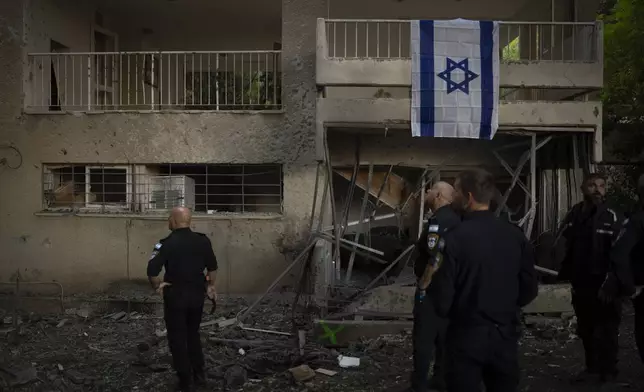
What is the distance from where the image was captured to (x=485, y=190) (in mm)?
3516

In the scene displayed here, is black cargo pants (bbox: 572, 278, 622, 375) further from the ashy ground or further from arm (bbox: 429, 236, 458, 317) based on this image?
arm (bbox: 429, 236, 458, 317)

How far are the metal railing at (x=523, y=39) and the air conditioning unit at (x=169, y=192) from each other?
3.34 metres

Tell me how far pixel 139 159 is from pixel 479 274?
8.33 m

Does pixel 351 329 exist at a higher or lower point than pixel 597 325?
lower

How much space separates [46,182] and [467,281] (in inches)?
369

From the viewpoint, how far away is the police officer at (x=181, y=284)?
18.5ft

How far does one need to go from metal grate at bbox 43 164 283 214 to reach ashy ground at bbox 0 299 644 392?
238 cm

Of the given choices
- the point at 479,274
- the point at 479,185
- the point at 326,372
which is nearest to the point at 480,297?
the point at 479,274

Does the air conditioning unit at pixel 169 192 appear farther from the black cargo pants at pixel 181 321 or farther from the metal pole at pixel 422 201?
the black cargo pants at pixel 181 321

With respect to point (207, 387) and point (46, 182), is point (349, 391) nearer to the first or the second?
point (207, 387)

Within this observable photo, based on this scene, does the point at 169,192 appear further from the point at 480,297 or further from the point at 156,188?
the point at 480,297

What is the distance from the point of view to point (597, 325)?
18.1 feet

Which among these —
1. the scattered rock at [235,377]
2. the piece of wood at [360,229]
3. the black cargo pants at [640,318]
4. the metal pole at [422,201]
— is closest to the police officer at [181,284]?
the scattered rock at [235,377]

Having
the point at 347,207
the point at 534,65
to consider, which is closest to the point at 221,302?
the point at 347,207
